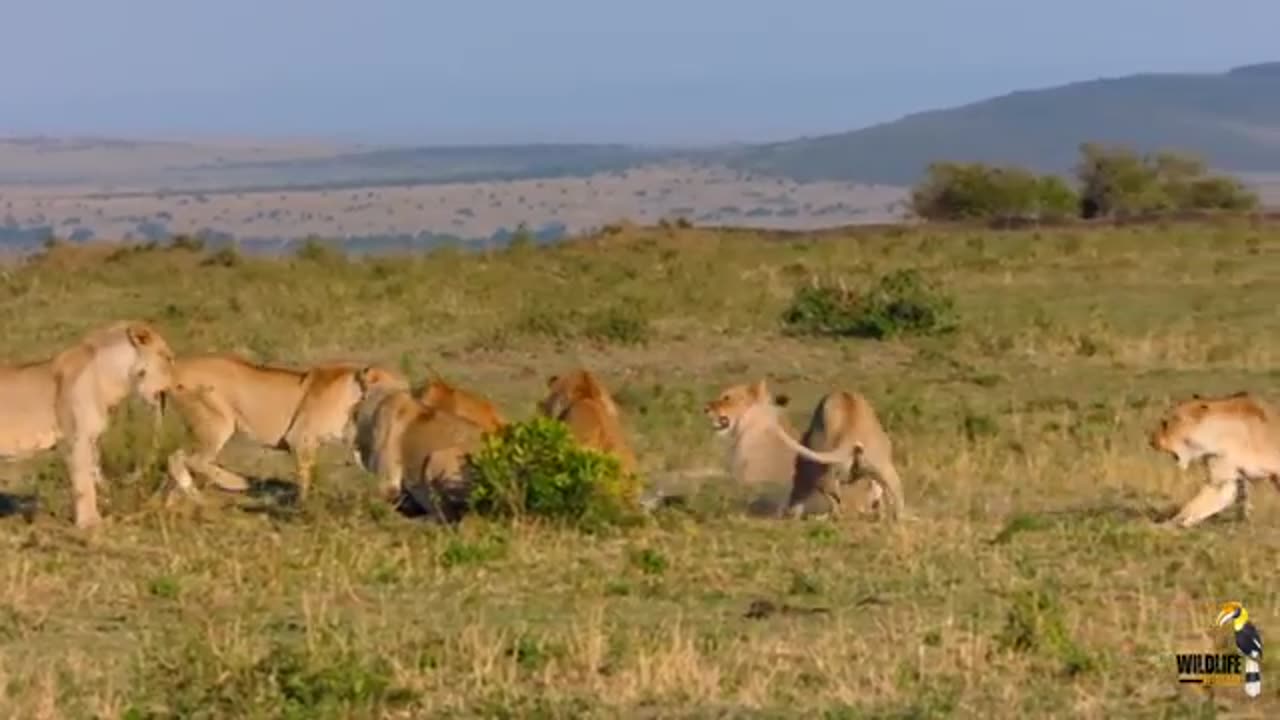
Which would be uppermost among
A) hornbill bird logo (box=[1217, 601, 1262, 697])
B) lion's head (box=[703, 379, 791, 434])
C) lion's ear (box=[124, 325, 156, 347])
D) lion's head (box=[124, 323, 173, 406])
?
lion's ear (box=[124, 325, 156, 347])

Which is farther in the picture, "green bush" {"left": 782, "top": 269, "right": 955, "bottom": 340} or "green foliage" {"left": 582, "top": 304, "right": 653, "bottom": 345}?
"green bush" {"left": 782, "top": 269, "right": 955, "bottom": 340}

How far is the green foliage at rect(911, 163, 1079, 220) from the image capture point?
53.9 m

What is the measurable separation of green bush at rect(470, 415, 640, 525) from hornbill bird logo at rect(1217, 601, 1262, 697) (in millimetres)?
3678

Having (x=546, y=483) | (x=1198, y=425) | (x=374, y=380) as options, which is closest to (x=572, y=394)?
(x=374, y=380)

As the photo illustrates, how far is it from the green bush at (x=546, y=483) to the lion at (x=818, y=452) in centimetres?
116

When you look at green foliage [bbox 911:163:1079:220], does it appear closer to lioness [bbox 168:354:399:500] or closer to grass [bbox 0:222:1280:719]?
grass [bbox 0:222:1280:719]

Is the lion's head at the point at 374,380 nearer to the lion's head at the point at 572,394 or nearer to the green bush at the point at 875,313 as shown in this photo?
the lion's head at the point at 572,394

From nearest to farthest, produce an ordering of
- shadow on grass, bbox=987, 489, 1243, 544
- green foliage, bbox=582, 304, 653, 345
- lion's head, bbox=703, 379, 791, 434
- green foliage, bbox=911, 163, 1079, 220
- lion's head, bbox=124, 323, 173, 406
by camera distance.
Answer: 1. shadow on grass, bbox=987, 489, 1243, 544
2. lion's head, bbox=124, 323, 173, 406
3. lion's head, bbox=703, 379, 791, 434
4. green foliage, bbox=582, 304, 653, 345
5. green foliage, bbox=911, 163, 1079, 220

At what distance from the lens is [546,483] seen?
41.8 ft

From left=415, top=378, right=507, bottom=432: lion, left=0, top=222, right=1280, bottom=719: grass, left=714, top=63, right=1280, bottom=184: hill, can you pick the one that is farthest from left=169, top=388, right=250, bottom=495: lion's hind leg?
left=714, top=63, right=1280, bottom=184: hill

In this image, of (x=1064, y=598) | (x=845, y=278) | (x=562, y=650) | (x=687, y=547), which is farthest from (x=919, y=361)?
(x=562, y=650)

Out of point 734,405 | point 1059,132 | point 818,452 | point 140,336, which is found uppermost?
point 140,336

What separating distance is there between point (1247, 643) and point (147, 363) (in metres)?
6.07

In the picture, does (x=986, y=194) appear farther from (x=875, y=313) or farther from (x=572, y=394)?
(x=572, y=394)
